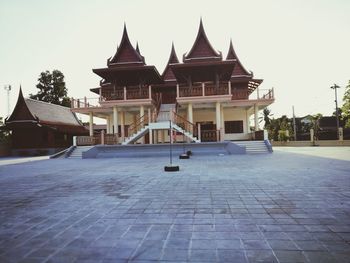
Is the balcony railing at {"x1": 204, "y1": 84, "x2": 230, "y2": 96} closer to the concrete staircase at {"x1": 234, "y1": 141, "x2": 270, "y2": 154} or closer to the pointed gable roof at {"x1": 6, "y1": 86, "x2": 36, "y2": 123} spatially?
the concrete staircase at {"x1": 234, "y1": 141, "x2": 270, "y2": 154}

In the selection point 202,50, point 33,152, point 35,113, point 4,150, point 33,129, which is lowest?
point 33,152

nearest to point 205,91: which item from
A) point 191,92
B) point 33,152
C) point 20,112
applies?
point 191,92

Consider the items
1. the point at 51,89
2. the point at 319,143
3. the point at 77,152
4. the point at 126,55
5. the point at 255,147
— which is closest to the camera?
the point at 255,147

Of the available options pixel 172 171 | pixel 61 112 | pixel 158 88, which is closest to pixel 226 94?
pixel 158 88

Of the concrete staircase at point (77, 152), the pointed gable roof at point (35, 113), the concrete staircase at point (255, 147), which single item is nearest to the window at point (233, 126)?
the concrete staircase at point (255, 147)

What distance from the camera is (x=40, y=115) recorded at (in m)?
25.5

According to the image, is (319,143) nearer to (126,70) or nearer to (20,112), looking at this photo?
(126,70)

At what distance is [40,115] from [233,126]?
21.4 metres

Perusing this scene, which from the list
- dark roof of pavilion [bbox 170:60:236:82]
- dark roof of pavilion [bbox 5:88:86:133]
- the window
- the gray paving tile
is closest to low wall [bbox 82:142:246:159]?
dark roof of pavilion [bbox 170:60:236:82]

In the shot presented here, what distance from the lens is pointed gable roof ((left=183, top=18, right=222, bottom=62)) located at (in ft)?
66.7

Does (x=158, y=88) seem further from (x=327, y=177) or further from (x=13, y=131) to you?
(x=327, y=177)

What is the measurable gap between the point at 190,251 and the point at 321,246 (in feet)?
4.62

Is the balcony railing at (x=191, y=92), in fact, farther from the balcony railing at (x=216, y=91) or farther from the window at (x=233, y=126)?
the window at (x=233, y=126)

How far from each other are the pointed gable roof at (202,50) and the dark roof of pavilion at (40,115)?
1728cm
